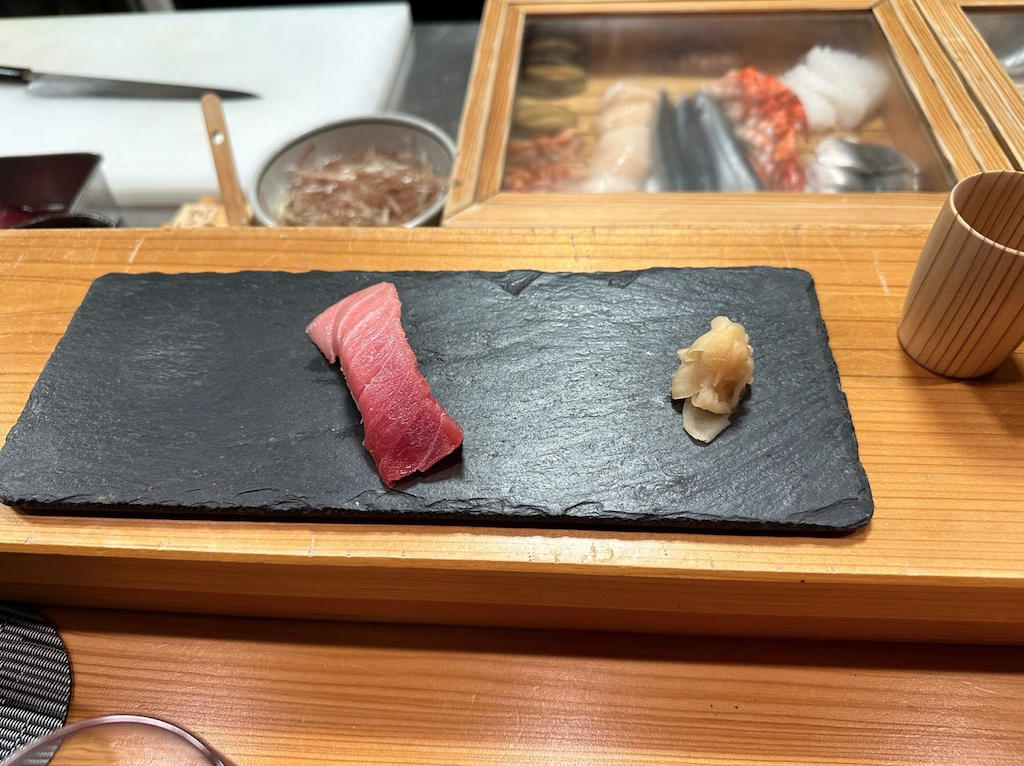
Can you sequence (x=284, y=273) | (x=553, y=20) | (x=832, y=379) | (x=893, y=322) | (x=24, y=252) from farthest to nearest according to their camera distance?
(x=553, y=20)
(x=24, y=252)
(x=284, y=273)
(x=893, y=322)
(x=832, y=379)

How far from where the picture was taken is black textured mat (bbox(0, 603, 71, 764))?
1.12 metres

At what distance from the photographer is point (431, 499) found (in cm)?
107

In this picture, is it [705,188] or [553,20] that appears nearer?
[705,188]

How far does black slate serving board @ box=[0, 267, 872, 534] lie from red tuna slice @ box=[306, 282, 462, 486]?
33mm

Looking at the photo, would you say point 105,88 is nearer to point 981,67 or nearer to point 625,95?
point 625,95

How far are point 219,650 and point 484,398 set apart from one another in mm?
659

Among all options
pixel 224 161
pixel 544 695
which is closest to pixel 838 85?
pixel 224 161

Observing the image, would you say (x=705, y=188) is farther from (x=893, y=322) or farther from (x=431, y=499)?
(x=431, y=499)

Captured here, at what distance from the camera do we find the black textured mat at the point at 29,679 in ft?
3.67

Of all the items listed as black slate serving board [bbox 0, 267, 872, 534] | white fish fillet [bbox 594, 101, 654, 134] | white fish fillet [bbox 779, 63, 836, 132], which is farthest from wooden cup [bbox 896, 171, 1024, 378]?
white fish fillet [bbox 594, 101, 654, 134]

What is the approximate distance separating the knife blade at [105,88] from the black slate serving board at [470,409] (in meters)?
1.44

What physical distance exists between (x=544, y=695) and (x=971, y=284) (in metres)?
0.96

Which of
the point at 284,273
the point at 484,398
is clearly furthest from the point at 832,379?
the point at 284,273

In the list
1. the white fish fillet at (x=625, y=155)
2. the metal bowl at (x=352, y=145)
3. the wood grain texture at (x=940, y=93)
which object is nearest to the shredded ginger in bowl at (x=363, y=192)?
the metal bowl at (x=352, y=145)
